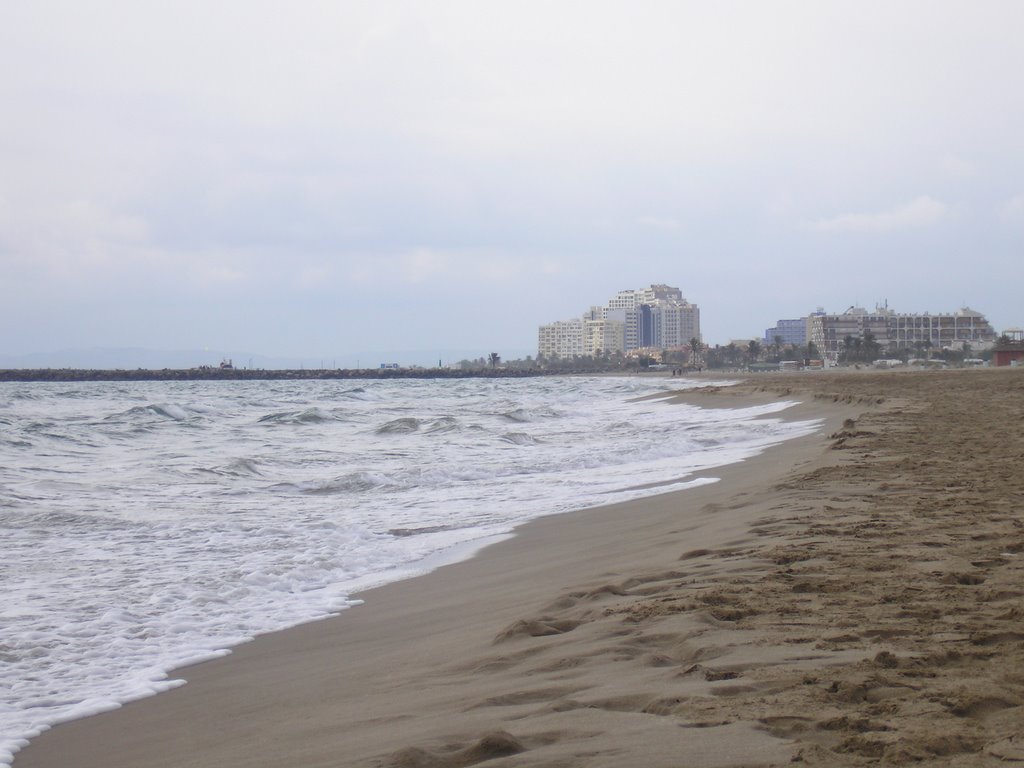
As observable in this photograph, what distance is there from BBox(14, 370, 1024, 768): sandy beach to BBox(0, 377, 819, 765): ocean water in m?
0.40

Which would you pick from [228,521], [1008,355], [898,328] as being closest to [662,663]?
[228,521]

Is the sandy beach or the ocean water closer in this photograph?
the sandy beach

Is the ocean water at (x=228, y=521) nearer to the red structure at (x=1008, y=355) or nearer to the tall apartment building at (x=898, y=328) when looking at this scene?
the red structure at (x=1008, y=355)

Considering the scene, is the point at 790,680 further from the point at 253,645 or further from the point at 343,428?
the point at 343,428

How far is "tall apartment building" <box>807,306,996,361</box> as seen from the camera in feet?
456

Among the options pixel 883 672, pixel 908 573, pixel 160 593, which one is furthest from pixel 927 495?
pixel 160 593

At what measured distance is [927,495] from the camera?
234 inches

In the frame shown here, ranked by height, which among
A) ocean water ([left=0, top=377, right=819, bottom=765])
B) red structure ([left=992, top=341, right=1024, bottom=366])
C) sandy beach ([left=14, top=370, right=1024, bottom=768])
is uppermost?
red structure ([left=992, top=341, right=1024, bottom=366])

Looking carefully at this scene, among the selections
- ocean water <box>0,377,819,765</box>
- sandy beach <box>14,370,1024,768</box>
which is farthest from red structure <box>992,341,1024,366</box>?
sandy beach <box>14,370,1024,768</box>

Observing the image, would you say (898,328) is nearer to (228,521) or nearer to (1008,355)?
(1008,355)

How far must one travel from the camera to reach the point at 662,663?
2771 mm

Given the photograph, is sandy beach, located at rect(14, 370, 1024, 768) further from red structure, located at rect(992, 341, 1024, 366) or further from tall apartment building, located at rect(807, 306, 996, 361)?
tall apartment building, located at rect(807, 306, 996, 361)

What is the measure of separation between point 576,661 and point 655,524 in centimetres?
362

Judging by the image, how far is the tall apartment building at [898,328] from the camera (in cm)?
13900
